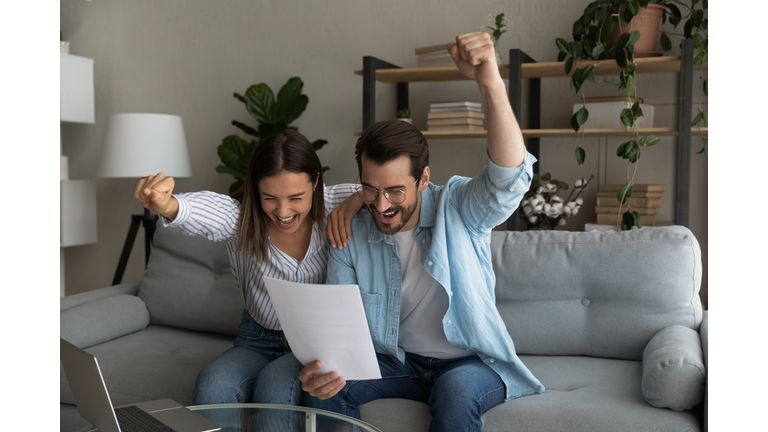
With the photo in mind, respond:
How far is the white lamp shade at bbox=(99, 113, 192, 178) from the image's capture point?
3.11m

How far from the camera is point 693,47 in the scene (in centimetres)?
249

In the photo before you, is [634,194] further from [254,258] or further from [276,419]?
[276,419]

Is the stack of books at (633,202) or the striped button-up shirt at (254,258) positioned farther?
the stack of books at (633,202)

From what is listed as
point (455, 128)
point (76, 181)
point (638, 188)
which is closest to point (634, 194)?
point (638, 188)

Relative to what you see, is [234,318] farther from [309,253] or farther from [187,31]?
[187,31]

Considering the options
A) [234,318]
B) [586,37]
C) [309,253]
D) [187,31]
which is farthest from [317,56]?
[309,253]

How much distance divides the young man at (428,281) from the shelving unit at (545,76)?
1.19 metres

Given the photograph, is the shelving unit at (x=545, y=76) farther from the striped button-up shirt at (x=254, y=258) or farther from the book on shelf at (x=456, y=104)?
the striped button-up shirt at (x=254, y=258)

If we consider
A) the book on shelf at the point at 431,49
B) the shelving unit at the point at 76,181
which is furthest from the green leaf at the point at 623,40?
the shelving unit at the point at 76,181

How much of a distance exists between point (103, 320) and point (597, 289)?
1.71 metres

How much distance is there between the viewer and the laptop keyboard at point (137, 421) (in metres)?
1.10

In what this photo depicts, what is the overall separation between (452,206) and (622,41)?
135cm

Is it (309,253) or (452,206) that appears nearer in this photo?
(452,206)

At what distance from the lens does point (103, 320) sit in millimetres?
2195
